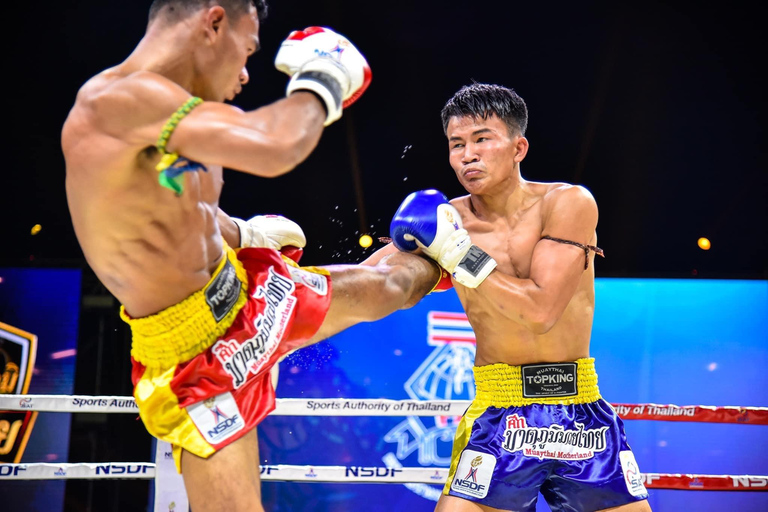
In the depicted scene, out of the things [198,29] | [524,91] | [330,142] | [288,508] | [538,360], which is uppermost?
[524,91]

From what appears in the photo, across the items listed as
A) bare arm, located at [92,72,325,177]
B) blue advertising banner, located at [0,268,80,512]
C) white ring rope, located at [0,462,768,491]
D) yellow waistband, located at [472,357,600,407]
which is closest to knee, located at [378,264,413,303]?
yellow waistband, located at [472,357,600,407]

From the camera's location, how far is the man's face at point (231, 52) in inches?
63.3

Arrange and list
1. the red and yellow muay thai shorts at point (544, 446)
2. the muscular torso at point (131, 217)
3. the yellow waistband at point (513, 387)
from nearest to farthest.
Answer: the muscular torso at point (131, 217) → the red and yellow muay thai shorts at point (544, 446) → the yellow waistband at point (513, 387)

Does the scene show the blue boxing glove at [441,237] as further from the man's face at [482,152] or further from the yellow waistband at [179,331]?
the yellow waistband at [179,331]

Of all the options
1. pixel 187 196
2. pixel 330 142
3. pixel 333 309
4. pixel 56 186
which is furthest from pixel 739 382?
pixel 56 186

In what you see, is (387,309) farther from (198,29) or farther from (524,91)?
(524,91)

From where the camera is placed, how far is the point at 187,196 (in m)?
1.52

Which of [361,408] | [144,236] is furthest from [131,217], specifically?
[361,408]

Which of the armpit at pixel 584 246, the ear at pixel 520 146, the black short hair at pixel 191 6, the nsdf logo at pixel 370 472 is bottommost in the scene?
the nsdf logo at pixel 370 472

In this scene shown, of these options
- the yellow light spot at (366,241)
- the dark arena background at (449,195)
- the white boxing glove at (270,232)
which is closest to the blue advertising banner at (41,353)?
the dark arena background at (449,195)

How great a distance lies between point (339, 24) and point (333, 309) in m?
3.20

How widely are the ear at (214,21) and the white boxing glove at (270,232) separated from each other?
0.61 m

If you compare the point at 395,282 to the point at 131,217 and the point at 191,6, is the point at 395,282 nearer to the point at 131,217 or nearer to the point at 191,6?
the point at 131,217

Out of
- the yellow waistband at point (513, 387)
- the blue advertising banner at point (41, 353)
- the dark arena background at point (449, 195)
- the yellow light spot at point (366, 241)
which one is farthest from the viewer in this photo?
the yellow light spot at point (366, 241)
